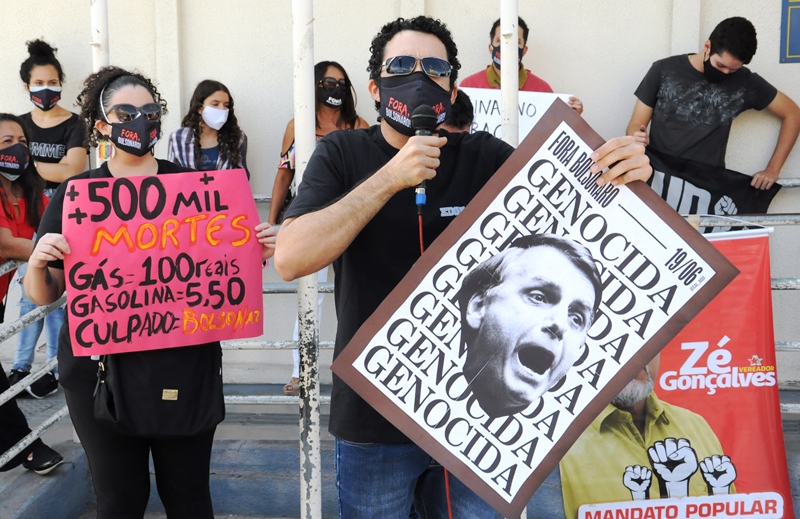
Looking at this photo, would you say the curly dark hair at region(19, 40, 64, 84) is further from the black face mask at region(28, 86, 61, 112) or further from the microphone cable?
the microphone cable

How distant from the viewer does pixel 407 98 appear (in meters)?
2.49

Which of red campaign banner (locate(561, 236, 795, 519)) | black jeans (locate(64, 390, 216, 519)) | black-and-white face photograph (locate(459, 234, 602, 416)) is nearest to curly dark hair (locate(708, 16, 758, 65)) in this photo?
red campaign banner (locate(561, 236, 795, 519))

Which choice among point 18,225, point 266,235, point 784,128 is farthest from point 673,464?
point 18,225

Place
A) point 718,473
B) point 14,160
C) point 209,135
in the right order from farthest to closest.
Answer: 1. point 209,135
2. point 14,160
3. point 718,473

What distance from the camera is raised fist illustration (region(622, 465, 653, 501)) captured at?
3947 millimetres

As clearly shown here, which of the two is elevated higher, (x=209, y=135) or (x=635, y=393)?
(x=209, y=135)

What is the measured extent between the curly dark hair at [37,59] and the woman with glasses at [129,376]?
3303 millimetres

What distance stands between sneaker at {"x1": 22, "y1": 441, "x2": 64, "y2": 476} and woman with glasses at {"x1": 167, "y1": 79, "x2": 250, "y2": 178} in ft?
7.12

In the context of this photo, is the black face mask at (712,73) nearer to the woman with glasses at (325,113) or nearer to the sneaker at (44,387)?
the woman with glasses at (325,113)

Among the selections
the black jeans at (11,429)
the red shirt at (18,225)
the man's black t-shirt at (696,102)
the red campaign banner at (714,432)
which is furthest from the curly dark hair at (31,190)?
the man's black t-shirt at (696,102)

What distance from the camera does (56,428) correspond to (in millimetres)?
5492

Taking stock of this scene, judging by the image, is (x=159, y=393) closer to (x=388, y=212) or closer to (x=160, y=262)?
(x=160, y=262)

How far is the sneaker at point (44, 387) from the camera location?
19.9 feet

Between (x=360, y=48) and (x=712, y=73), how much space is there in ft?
7.62
